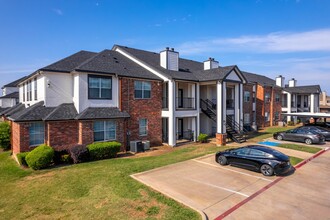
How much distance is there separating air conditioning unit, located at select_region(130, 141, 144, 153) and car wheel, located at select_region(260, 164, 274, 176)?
31.9 ft

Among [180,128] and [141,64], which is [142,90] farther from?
[180,128]

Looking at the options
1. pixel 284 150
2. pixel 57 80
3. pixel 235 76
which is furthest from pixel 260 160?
pixel 57 80

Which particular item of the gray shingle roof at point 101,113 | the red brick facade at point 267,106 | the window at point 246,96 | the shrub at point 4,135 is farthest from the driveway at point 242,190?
the red brick facade at point 267,106

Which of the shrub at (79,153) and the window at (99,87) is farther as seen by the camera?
the window at (99,87)

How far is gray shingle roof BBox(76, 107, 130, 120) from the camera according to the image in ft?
51.2

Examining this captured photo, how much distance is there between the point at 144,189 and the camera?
9.05 meters

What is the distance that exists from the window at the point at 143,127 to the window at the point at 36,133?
770cm

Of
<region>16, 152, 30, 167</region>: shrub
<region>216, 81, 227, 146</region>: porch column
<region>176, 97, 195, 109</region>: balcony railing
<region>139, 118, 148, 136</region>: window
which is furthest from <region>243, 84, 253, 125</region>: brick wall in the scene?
<region>16, 152, 30, 167</region>: shrub

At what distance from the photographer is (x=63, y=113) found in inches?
614

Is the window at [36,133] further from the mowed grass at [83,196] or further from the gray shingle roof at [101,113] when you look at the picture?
the gray shingle roof at [101,113]

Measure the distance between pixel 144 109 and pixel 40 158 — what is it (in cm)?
925

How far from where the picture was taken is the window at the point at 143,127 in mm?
19156

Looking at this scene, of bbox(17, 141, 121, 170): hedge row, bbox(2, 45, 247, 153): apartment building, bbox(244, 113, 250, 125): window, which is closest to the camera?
bbox(17, 141, 121, 170): hedge row

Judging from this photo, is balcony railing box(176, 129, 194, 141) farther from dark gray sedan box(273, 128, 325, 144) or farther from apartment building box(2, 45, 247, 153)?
dark gray sedan box(273, 128, 325, 144)
